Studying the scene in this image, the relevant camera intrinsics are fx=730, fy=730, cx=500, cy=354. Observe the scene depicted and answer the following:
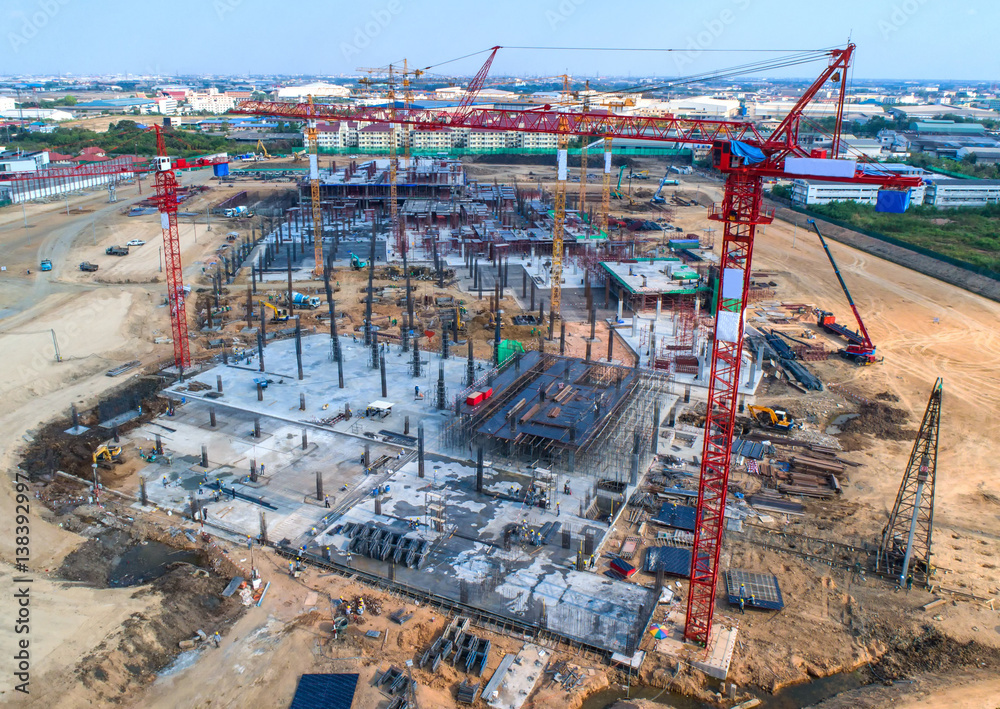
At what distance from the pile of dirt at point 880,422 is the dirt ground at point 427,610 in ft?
0.89

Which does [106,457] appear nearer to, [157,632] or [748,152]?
[157,632]

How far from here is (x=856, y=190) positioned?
81750mm

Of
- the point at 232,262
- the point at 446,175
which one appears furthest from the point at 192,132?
the point at 232,262

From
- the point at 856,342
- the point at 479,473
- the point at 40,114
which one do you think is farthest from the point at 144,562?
the point at 40,114

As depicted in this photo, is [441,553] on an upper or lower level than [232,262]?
lower

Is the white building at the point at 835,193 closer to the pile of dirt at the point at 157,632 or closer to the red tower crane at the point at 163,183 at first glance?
the red tower crane at the point at 163,183

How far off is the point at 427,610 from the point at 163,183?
26.3m

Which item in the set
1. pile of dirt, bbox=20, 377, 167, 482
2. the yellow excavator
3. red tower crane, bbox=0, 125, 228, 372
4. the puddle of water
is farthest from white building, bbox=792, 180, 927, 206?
the puddle of water

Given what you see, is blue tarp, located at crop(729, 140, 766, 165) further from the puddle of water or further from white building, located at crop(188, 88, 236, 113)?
white building, located at crop(188, 88, 236, 113)

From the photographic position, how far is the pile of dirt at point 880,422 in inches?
1303

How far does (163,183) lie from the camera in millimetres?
36531

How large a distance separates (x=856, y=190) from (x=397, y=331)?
61071 mm

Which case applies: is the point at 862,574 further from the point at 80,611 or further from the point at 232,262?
the point at 232,262

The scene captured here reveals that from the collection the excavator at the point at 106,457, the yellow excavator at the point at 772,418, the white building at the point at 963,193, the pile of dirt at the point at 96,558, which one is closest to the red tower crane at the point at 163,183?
the excavator at the point at 106,457
